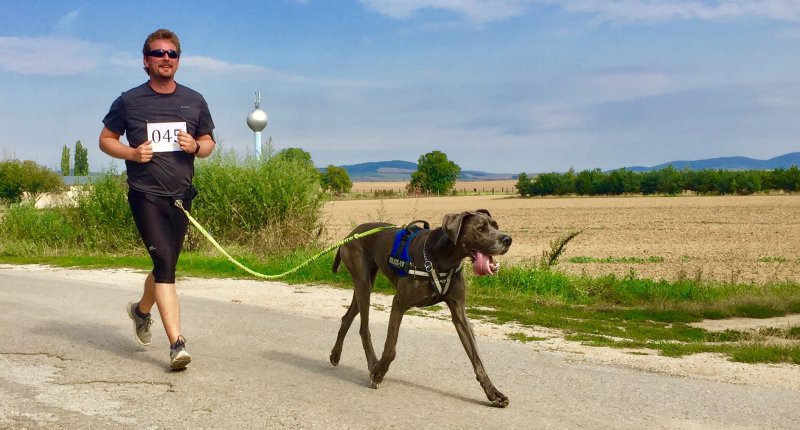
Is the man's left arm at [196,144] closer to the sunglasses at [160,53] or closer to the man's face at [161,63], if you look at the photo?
the man's face at [161,63]

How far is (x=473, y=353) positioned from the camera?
223 inches

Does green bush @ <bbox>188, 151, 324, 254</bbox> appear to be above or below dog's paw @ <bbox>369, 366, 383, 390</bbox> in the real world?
above

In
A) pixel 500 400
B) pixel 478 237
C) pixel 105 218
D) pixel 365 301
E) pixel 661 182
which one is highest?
pixel 661 182

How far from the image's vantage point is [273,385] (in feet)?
20.6

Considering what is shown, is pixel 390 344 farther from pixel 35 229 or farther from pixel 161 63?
pixel 35 229

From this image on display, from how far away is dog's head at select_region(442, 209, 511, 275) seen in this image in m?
5.32

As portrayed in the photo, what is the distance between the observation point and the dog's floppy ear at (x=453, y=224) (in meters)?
5.36

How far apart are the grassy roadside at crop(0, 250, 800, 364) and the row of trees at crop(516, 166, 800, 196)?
83041 mm

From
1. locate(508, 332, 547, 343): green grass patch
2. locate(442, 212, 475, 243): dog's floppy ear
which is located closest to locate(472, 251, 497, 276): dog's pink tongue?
locate(442, 212, 475, 243): dog's floppy ear

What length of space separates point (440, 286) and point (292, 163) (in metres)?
15.4

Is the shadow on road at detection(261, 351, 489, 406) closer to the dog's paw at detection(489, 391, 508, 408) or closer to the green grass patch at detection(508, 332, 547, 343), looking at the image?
the dog's paw at detection(489, 391, 508, 408)

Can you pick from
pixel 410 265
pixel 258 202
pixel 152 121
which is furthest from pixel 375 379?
pixel 258 202

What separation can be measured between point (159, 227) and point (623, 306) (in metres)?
8.21

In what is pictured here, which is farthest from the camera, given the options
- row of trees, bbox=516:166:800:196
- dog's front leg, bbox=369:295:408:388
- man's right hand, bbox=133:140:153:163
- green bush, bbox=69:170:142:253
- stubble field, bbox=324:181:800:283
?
row of trees, bbox=516:166:800:196
